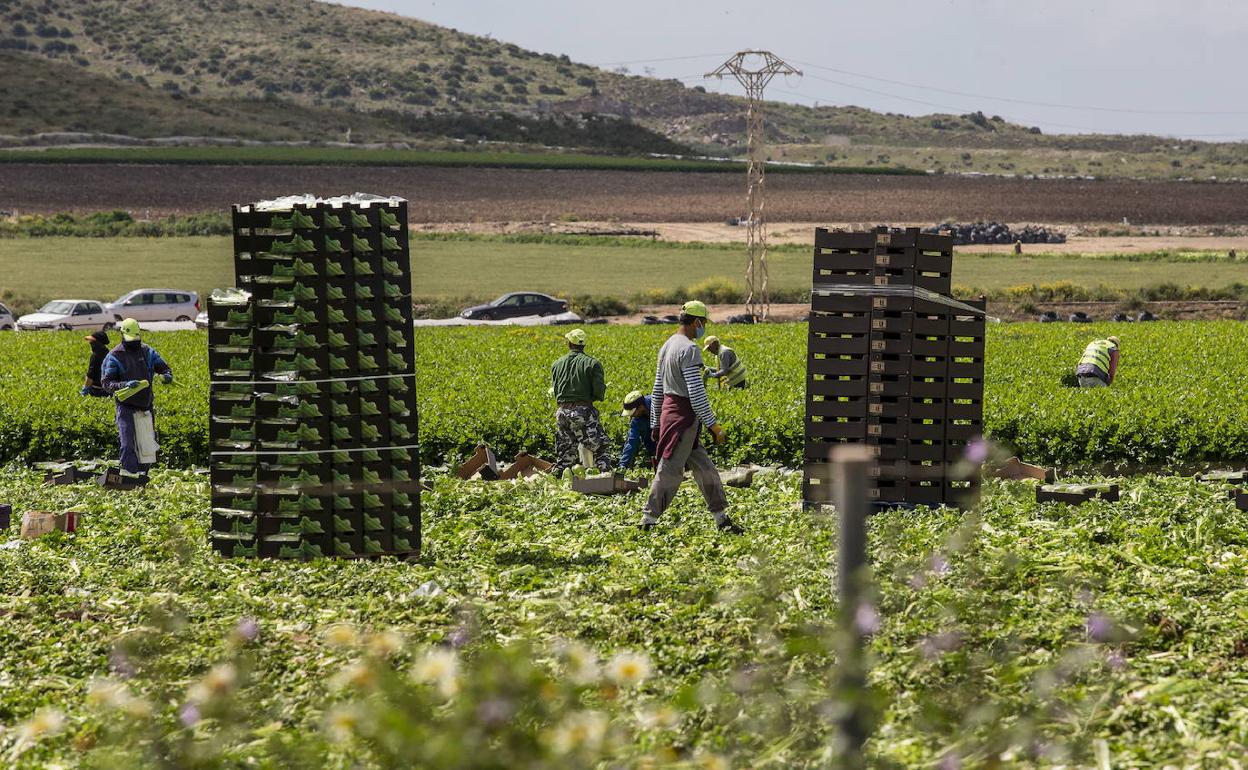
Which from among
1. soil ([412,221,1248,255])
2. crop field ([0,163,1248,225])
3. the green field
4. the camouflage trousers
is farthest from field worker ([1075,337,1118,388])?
crop field ([0,163,1248,225])

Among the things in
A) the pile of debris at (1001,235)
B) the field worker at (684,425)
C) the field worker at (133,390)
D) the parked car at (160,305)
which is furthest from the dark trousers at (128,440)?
the pile of debris at (1001,235)

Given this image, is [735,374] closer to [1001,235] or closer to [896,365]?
[896,365]

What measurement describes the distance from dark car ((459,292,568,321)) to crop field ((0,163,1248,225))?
37636 mm

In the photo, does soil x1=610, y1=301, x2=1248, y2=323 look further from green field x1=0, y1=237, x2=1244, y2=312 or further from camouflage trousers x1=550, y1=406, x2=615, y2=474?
camouflage trousers x1=550, y1=406, x2=615, y2=474

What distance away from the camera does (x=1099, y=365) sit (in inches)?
855

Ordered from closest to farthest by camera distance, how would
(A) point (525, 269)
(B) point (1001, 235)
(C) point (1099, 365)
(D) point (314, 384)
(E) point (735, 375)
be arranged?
(D) point (314, 384) < (E) point (735, 375) < (C) point (1099, 365) < (A) point (525, 269) < (B) point (1001, 235)

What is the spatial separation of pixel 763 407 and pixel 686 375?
7.00 m

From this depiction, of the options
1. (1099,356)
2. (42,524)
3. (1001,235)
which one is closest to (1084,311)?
(1099,356)

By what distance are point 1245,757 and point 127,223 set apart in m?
78.5

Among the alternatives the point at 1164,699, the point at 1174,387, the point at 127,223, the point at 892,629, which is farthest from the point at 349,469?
the point at 127,223

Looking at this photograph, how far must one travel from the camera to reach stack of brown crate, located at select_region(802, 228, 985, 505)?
13195 mm

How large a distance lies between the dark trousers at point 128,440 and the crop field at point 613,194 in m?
70.7

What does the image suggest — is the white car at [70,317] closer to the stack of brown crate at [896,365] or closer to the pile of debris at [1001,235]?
the stack of brown crate at [896,365]

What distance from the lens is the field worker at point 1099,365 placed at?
70.6ft
